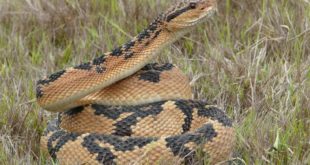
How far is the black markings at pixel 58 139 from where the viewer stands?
5613mm

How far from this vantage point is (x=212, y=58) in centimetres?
708

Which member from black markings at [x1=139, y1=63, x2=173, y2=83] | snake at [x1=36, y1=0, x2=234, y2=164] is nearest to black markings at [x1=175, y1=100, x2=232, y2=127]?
snake at [x1=36, y1=0, x2=234, y2=164]

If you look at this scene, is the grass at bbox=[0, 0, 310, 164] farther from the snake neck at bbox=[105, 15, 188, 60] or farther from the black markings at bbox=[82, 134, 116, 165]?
the snake neck at bbox=[105, 15, 188, 60]

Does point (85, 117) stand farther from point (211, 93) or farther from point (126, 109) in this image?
point (211, 93)

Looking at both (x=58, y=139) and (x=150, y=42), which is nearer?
(x=58, y=139)

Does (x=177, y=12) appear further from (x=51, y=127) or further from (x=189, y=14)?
(x=51, y=127)

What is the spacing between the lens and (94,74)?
19.2 ft

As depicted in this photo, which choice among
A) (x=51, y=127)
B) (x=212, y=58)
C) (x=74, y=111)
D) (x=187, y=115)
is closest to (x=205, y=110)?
(x=187, y=115)

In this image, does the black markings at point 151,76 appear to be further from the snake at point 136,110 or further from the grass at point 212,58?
the grass at point 212,58

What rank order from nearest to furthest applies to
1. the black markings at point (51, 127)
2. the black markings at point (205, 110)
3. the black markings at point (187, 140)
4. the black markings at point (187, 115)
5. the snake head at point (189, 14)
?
the black markings at point (187, 140)
the black markings at point (205, 110)
the black markings at point (187, 115)
the black markings at point (51, 127)
the snake head at point (189, 14)

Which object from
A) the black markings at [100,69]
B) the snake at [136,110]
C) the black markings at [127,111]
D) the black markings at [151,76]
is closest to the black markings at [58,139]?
the snake at [136,110]

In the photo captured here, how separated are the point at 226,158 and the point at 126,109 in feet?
2.66

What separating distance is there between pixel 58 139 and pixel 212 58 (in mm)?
1923

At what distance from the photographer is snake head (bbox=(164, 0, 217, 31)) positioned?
5.98 m
